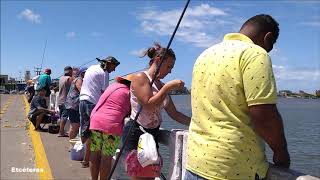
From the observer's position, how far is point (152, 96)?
4172 mm

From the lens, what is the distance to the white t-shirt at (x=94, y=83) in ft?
22.5

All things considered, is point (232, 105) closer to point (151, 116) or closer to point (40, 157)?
point (151, 116)

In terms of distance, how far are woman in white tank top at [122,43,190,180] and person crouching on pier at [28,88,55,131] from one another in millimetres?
8935

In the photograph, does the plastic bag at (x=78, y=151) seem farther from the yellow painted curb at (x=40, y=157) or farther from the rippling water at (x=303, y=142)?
the rippling water at (x=303, y=142)

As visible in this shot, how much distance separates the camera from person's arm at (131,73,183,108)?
4.05 m

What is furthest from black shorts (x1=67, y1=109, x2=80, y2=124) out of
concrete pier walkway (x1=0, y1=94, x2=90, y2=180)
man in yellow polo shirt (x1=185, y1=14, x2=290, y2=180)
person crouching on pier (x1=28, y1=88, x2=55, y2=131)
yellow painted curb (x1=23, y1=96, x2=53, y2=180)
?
man in yellow polo shirt (x1=185, y1=14, x2=290, y2=180)

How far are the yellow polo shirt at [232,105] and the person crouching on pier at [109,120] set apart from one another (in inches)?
103

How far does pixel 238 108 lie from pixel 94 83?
4593 millimetres

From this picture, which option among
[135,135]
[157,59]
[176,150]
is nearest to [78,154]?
[135,135]

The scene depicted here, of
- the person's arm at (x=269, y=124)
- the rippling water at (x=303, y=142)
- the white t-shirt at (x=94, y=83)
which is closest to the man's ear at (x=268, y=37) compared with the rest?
the person's arm at (x=269, y=124)

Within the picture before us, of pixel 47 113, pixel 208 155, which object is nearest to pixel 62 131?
pixel 47 113

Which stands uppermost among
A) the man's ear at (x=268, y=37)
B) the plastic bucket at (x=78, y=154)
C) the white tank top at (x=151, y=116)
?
the man's ear at (x=268, y=37)

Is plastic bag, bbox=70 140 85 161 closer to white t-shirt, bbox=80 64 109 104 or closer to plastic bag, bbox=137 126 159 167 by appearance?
white t-shirt, bbox=80 64 109 104

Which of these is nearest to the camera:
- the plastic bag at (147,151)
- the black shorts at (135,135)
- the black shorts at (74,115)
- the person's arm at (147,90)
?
the person's arm at (147,90)
